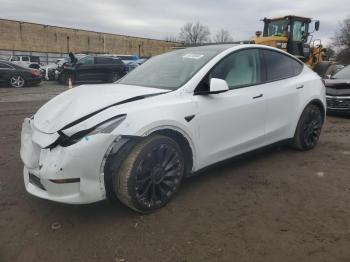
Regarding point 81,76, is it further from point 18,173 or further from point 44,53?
point 44,53

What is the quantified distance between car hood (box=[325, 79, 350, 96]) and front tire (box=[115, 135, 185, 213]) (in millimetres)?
6757

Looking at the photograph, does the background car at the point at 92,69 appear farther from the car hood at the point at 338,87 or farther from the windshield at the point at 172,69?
the windshield at the point at 172,69

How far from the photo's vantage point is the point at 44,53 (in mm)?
56594

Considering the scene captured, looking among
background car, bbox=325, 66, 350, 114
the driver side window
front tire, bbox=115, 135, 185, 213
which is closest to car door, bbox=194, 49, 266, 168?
the driver side window

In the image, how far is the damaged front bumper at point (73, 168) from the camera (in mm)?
3090

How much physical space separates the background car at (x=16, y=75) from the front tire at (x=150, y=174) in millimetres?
16460

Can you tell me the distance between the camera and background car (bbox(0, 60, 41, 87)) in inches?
704

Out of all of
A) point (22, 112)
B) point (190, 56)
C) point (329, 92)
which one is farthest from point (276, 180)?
point (22, 112)

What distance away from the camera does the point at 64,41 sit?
6069cm

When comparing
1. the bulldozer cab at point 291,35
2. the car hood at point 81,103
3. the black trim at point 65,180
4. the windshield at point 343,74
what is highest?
the bulldozer cab at point 291,35

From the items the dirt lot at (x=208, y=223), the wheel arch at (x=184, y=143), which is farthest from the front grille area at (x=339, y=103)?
the wheel arch at (x=184, y=143)

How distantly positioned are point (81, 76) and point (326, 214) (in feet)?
60.4

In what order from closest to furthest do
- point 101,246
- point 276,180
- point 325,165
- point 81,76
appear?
1. point 101,246
2. point 276,180
3. point 325,165
4. point 81,76

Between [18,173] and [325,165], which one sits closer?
[18,173]
